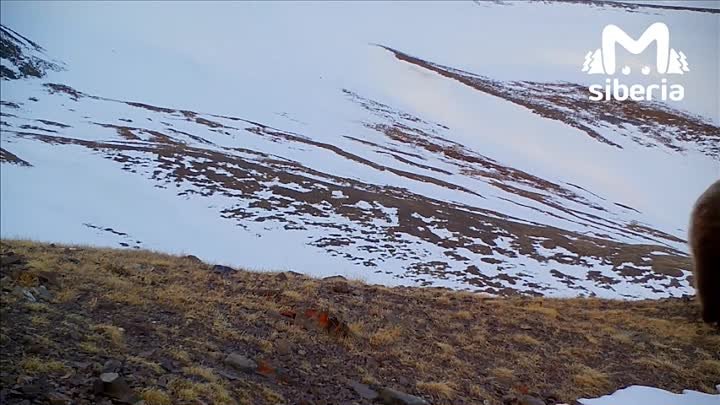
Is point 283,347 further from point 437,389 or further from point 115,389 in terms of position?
point 115,389

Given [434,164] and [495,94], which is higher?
[495,94]

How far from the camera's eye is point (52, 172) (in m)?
23.3

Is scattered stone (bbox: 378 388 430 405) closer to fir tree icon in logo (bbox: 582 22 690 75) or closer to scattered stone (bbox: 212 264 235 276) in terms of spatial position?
scattered stone (bbox: 212 264 235 276)

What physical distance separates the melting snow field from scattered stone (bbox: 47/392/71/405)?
15.1 ft

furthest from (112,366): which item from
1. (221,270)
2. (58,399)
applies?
(221,270)

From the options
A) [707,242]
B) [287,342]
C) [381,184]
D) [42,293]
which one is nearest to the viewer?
[42,293]

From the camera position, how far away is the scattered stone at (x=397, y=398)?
209 inches

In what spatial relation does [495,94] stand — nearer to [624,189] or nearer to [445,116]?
[445,116]

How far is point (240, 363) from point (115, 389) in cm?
127

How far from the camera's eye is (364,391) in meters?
5.42

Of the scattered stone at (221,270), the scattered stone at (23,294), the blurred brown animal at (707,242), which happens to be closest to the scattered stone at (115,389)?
the scattered stone at (23,294)

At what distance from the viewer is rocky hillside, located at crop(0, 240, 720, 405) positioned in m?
4.59

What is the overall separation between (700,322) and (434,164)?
2674 cm

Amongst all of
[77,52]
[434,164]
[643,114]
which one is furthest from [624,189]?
[77,52]
